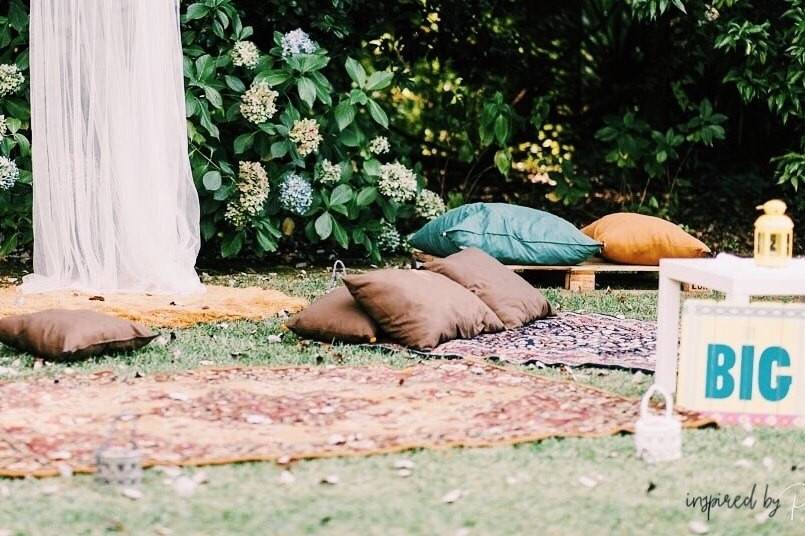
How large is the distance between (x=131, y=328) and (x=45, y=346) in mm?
286

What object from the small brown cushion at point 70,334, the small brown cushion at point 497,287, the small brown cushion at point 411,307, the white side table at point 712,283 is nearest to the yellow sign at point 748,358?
the white side table at point 712,283

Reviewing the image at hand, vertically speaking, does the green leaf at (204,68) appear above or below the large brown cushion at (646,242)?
above

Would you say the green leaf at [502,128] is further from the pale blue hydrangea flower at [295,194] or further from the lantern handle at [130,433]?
the lantern handle at [130,433]

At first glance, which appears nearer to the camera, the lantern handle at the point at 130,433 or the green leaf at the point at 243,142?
the lantern handle at the point at 130,433

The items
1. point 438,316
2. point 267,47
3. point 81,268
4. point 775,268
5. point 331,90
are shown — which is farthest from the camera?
point 267,47

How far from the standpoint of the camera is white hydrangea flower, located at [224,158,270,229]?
6379 millimetres

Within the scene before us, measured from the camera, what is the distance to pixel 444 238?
604cm

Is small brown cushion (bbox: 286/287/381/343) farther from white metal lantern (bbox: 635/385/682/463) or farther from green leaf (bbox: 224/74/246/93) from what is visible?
green leaf (bbox: 224/74/246/93)

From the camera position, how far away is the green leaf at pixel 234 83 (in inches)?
250

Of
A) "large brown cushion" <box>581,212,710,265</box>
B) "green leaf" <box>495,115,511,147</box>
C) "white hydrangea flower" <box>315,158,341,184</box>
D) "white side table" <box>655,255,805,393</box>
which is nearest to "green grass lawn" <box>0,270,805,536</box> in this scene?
"white side table" <box>655,255,805,393</box>

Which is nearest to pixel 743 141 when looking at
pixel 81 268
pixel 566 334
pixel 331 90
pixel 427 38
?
pixel 427 38

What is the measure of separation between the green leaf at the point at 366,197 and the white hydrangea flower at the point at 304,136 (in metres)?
0.39

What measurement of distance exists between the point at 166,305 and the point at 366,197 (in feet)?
5.93

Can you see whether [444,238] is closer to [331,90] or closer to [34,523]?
[331,90]
